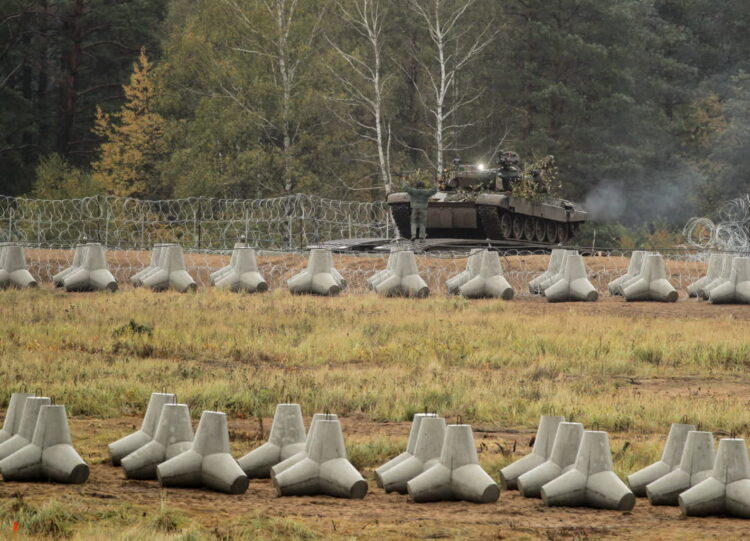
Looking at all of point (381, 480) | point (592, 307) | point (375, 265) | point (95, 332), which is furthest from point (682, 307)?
point (381, 480)

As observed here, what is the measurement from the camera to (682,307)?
2519 cm

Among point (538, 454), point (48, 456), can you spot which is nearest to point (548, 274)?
point (538, 454)

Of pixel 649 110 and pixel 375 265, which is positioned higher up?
pixel 649 110

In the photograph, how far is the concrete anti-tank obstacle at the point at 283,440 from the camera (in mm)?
10984

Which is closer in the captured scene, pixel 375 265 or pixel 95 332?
pixel 95 332

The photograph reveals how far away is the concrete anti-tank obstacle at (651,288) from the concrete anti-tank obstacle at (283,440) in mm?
15511

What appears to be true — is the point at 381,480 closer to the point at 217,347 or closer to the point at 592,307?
the point at 217,347

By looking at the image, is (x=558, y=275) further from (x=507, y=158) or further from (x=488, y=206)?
(x=507, y=158)

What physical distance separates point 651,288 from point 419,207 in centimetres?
864

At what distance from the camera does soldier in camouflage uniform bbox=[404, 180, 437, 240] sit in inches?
1289

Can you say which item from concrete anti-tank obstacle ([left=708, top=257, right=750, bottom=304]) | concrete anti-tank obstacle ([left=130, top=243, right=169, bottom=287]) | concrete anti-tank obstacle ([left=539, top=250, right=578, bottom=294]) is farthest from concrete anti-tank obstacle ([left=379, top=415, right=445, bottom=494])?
concrete anti-tank obstacle ([left=130, top=243, right=169, bottom=287])

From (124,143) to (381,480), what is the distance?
141 ft

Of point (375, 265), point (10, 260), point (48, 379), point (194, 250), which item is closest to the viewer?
point (48, 379)

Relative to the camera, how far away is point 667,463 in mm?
10781
